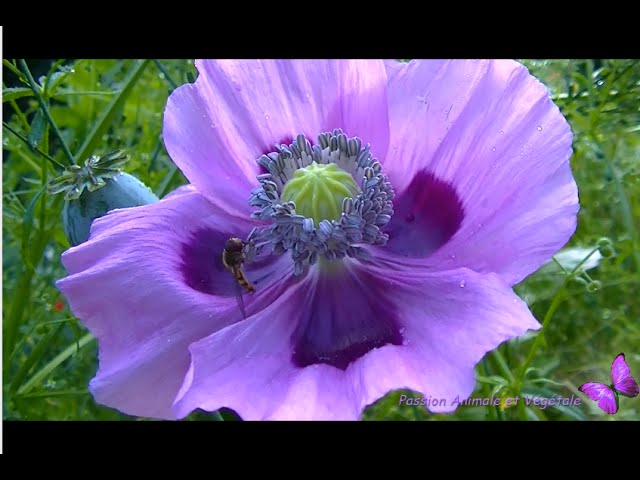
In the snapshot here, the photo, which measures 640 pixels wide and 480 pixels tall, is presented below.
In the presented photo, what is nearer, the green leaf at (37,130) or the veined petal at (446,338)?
the veined petal at (446,338)

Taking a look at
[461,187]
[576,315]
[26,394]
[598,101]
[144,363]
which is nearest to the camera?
[144,363]

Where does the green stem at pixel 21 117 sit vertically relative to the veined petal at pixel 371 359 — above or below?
above

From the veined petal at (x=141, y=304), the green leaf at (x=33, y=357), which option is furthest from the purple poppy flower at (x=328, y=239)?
the green leaf at (x=33, y=357)

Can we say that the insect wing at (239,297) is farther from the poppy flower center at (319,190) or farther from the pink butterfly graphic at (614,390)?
the pink butterfly graphic at (614,390)

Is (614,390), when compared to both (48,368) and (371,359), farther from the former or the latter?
(48,368)

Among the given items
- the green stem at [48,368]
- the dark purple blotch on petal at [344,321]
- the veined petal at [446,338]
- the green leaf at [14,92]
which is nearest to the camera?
the veined petal at [446,338]
